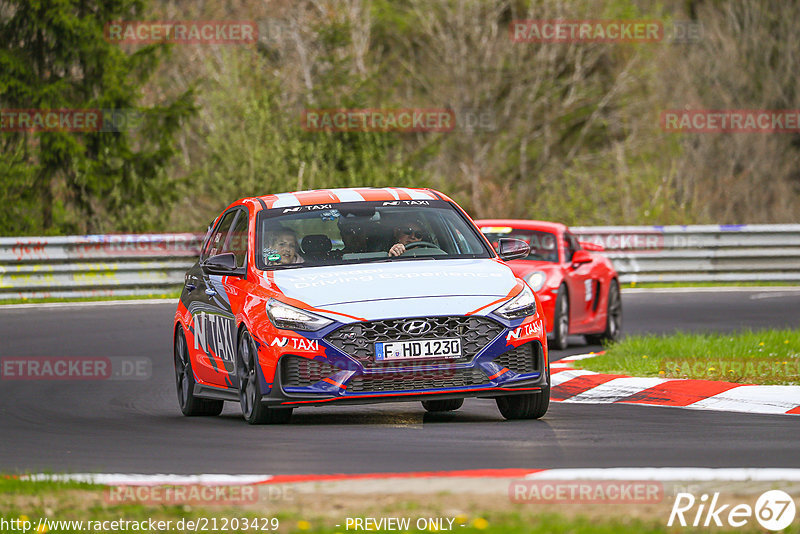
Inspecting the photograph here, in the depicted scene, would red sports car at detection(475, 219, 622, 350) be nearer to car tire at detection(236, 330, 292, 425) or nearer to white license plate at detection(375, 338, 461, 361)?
car tire at detection(236, 330, 292, 425)

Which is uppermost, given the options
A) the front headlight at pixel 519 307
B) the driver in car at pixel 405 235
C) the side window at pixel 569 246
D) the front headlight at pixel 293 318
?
the driver in car at pixel 405 235

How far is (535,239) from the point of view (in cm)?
1800

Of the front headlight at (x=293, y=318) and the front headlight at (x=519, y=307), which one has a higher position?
the front headlight at (x=293, y=318)

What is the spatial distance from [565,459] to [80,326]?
42.5ft

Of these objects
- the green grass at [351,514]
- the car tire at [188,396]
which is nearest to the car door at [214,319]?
the car tire at [188,396]

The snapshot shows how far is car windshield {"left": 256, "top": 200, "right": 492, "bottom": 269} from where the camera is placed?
1082 cm

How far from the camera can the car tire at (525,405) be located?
1028cm

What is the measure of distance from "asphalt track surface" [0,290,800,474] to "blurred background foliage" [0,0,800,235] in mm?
17178

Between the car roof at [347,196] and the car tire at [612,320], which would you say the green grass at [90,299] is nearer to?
the car tire at [612,320]

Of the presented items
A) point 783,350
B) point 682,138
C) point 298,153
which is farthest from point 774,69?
point 783,350

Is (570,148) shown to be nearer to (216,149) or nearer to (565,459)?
(216,149)

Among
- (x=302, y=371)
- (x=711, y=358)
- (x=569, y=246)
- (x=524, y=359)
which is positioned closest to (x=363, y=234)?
(x=302, y=371)

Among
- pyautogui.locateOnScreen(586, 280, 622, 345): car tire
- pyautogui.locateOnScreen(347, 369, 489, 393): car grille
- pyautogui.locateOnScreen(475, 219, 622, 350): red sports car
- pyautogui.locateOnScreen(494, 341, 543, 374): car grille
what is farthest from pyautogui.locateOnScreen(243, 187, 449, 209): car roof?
pyautogui.locateOnScreen(586, 280, 622, 345): car tire

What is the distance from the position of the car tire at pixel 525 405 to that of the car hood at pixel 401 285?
74 centimetres
